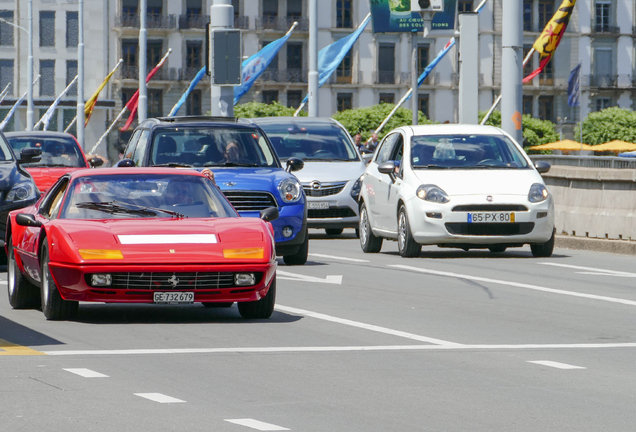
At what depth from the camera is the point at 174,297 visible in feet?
34.1

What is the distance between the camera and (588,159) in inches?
1534

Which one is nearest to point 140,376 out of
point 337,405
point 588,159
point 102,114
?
point 337,405

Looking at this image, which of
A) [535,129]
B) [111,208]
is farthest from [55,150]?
[535,129]

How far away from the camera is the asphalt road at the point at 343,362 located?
6.77 metres

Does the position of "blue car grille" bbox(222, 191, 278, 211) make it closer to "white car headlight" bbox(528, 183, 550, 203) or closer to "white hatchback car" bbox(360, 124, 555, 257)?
"white hatchback car" bbox(360, 124, 555, 257)

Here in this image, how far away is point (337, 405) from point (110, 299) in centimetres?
367

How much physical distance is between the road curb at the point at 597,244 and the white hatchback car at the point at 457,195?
4.87ft

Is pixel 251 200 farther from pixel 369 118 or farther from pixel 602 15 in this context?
pixel 602 15

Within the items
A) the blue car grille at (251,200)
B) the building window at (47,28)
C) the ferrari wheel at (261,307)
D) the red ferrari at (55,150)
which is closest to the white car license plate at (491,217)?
the blue car grille at (251,200)

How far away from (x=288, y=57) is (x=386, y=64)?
22.5 feet

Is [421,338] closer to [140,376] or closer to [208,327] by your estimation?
[208,327]

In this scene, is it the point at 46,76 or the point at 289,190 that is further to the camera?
the point at 46,76

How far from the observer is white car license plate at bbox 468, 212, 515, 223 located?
1727 centimetres

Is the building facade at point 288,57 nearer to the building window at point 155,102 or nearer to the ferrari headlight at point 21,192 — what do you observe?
the building window at point 155,102
